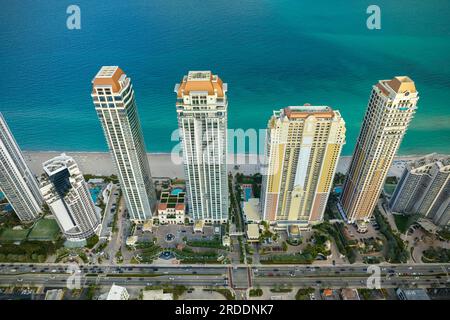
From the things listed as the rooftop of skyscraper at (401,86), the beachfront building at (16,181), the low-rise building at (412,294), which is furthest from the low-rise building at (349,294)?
the beachfront building at (16,181)

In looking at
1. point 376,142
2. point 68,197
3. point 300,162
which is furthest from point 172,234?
point 376,142

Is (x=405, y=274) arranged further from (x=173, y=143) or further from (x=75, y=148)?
(x=75, y=148)

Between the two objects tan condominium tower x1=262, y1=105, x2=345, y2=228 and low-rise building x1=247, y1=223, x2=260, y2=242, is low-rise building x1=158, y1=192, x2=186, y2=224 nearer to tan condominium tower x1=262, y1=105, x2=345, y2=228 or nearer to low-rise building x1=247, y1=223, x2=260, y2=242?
low-rise building x1=247, y1=223, x2=260, y2=242

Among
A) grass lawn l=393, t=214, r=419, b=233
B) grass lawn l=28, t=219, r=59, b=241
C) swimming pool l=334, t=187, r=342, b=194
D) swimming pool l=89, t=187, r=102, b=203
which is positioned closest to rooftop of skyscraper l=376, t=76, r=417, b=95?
swimming pool l=334, t=187, r=342, b=194

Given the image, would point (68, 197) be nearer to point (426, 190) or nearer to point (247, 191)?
point (247, 191)

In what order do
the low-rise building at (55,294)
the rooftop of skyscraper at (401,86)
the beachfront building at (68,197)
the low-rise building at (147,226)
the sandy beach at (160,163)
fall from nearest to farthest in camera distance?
1. the rooftop of skyscraper at (401,86)
2. the low-rise building at (55,294)
3. the beachfront building at (68,197)
4. the low-rise building at (147,226)
5. the sandy beach at (160,163)

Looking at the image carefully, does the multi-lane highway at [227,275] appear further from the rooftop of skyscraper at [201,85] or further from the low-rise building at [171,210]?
the rooftop of skyscraper at [201,85]

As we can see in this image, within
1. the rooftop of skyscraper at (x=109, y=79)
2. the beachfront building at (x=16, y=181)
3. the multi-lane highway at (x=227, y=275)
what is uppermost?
the rooftop of skyscraper at (x=109, y=79)
